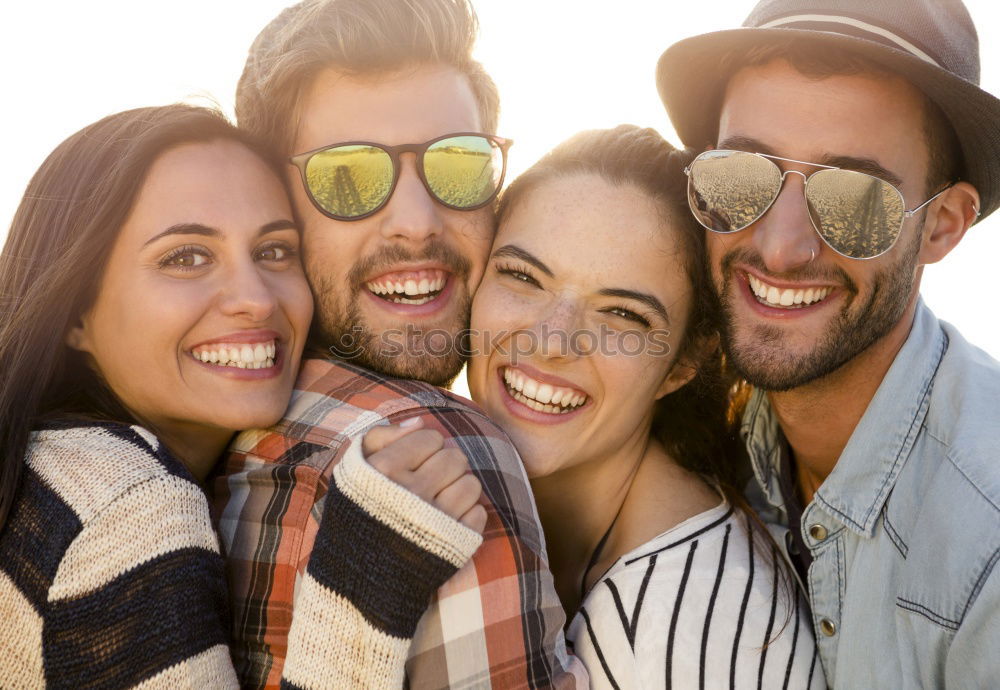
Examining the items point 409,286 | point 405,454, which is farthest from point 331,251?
point 405,454

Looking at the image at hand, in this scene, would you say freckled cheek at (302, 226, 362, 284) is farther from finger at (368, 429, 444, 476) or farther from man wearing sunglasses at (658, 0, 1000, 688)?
man wearing sunglasses at (658, 0, 1000, 688)

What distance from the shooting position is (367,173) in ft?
9.66

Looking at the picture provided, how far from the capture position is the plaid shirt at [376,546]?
1998mm

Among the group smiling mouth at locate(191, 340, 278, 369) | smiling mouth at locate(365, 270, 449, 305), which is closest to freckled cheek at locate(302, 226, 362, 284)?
smiling mouth at locate(365, 270, 449, 305)

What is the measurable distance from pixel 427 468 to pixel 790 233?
162cm

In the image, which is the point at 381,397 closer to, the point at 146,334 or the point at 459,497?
the point at 459,497

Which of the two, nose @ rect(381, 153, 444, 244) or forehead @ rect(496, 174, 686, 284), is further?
nose @ rect(381, 153, 444, 244)

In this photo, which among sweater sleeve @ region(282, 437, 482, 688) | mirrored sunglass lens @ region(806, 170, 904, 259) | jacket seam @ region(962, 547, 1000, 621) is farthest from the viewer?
mirrored sunglass lens @ region(806, 170, 904, 259)

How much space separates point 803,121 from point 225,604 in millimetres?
2383

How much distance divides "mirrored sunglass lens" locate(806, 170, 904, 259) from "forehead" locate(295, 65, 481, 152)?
4.36 ft

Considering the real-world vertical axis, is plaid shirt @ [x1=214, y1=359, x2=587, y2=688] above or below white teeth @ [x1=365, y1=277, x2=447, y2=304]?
below

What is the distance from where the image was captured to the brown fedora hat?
105 inches

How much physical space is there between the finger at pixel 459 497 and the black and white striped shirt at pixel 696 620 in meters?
0.72

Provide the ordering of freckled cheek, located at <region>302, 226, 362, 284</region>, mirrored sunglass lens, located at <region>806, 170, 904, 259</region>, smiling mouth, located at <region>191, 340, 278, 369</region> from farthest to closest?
Answer: freckled cheek, located at <region>302, 226, 362, 284</region>, mirrored sunglass lens, located at <region>806, 170, 904, 259</region>, smiling mouth, located at <region>191, 340, 278, 369</region>
